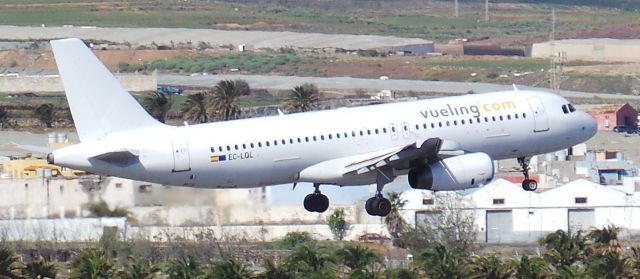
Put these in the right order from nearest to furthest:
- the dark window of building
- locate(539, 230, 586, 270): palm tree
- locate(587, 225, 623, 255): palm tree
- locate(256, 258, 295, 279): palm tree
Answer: locate(256, 258, 295, 279): palm tree < locate(539, 230, 586, 270): palm tree < locate(587, 225, 623, 255): palm tree < the dark window of building

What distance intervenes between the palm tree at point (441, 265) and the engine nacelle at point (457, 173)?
26.0 feet

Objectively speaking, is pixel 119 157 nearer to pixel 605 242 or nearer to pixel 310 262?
pixel 310 262

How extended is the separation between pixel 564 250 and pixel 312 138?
2089 cm

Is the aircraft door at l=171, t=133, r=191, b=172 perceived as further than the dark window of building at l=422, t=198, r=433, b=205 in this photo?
No

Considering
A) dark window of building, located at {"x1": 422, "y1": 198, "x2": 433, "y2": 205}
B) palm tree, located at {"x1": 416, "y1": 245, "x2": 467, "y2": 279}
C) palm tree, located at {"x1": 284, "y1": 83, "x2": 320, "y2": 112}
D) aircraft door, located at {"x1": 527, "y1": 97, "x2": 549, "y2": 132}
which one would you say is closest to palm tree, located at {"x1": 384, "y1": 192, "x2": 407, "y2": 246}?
dark window of building, located at {"x1": 422, "y1": 198, "x2": 433, "y2": 205}

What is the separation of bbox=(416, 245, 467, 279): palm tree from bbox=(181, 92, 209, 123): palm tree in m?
69.8

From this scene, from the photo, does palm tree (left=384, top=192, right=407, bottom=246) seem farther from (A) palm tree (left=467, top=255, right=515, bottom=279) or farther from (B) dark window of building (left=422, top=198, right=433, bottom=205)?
(A) palm tree (left=467, top=255, right=515, bottom=279)

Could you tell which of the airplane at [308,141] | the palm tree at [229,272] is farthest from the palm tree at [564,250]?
the palm tree at [229,272]

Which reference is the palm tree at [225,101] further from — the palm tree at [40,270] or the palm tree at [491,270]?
the palm tree at [491,270]

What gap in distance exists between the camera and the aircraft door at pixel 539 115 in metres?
85.9

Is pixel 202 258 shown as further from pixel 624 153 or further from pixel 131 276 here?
pixel 624 153

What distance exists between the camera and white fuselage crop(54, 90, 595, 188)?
79.6 metres

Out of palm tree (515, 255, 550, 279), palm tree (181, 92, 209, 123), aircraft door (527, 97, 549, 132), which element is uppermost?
palm tree (181, 92, 209, 123)

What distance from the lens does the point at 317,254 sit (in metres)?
94.4
